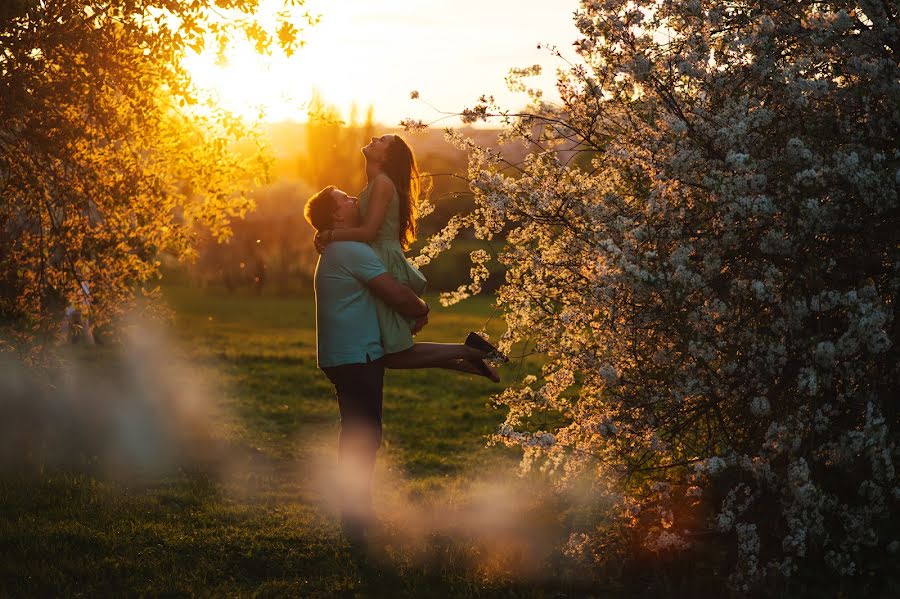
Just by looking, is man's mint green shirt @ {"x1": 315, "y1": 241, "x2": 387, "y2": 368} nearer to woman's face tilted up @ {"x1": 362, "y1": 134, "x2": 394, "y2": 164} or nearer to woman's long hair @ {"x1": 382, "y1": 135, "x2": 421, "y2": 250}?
woman's long hair @ {"x1": 382, "y1": 135, "x2": 421, "y2": 250}

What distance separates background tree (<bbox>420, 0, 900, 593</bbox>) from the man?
4.18 feet

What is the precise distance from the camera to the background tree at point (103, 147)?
29.0 ft

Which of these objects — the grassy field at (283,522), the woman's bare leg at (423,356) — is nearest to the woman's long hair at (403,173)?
the woman's bare leg at (423,356)

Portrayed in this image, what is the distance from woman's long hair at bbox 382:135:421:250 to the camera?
315 inches

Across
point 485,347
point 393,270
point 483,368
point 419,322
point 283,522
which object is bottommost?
point 283,522

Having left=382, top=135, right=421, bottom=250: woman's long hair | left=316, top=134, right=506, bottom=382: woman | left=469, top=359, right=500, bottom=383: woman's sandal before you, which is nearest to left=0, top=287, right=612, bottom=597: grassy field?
left=469, top=359, right=500, bottom=383: woman's sandal

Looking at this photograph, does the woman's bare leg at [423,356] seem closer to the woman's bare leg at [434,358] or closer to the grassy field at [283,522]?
the woman's bare leg at [434,358]

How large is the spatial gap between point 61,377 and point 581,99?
28.7 feet

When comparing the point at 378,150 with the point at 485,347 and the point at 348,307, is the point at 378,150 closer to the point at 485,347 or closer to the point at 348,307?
the point at 348,307

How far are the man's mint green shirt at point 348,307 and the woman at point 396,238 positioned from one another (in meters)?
0.13

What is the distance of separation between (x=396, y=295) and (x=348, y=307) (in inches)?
16.1

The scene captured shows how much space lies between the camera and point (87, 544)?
7.67 m

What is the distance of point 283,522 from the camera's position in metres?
8.84

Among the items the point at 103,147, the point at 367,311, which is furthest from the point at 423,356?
the point at 103,147
